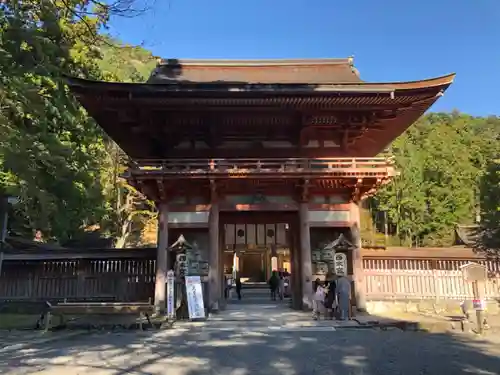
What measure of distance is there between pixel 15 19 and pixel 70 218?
37.3 feet

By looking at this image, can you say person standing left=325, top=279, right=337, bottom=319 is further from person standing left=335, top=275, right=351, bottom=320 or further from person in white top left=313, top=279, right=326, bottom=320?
person standing left=335, top=275, right=351, bottom=320

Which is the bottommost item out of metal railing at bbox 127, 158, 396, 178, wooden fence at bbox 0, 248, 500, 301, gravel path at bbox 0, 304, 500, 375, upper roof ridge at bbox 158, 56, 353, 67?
gravel path at bbox 0, 304, 500, 375

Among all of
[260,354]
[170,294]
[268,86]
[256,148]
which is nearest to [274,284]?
[256,148]

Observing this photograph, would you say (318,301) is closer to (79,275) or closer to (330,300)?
(330,300)

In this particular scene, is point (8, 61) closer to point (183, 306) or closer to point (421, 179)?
point (183, 306)

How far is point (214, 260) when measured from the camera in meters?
13.9

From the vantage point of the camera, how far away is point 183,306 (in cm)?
1350

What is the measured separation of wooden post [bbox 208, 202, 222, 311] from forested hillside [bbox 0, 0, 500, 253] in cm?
467

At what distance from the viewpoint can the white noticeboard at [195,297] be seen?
1274 centimetres

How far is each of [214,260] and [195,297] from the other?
1441 millimetres

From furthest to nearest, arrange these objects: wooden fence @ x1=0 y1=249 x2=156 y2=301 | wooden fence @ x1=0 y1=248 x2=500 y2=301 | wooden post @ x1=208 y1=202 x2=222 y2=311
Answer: wooden fence @ x1=0 y1=249 x2=156 y2=301, wooden fence @ x1=0 y1=248 x2=500 y2=301, wooden post @ x1=208 y1=202 x2=222 y2=311

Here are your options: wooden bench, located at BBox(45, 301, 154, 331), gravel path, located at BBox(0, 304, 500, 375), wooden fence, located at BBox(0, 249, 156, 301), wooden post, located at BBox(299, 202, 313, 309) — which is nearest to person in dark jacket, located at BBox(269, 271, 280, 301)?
wooden post, located at BBox(299, 202, 313, 309)

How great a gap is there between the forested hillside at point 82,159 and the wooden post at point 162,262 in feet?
10.2

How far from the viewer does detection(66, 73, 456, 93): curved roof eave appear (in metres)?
12.9
